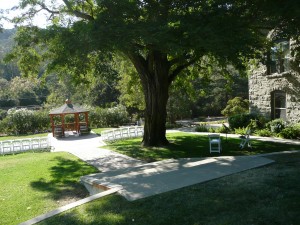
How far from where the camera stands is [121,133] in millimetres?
20500

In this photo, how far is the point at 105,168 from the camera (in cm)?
1080

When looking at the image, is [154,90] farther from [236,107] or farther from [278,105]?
[236,107]

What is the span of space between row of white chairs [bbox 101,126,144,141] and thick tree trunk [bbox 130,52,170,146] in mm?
5366

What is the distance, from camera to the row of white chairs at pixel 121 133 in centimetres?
1981

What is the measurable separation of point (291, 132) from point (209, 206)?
38.9 feet

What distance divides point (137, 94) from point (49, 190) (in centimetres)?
1966

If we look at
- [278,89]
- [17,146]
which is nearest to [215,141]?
[278,89]

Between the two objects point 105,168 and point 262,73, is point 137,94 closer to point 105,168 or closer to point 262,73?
point 262,73

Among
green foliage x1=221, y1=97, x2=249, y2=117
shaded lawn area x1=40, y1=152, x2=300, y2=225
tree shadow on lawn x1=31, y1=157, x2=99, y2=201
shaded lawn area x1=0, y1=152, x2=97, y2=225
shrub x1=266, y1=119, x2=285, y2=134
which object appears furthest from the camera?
green foliage x1=221, y1=97, x2=249, y2=117

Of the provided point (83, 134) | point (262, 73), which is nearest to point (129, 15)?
point (262, 73)

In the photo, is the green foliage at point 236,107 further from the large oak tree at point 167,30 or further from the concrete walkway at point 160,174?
the concrete walkway at point 160,174

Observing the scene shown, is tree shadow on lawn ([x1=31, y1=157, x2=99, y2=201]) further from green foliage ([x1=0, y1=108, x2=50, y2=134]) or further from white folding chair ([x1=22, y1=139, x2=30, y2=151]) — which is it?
green foliage ([x1=0, y1=108, x2=50, y2=134])

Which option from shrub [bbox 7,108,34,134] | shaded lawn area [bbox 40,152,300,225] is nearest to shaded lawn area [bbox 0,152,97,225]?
shaded lawn area [bbox 40,152,300,225]

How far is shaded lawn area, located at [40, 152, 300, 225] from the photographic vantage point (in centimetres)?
529
